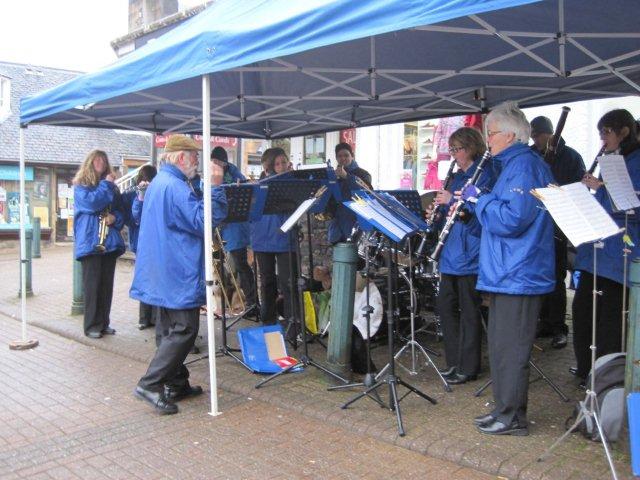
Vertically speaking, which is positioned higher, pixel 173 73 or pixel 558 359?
pixel 173 73

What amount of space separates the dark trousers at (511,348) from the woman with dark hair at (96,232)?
4.29 metres

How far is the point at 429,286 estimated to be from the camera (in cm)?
638

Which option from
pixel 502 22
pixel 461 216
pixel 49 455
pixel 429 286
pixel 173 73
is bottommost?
pixel 49 455

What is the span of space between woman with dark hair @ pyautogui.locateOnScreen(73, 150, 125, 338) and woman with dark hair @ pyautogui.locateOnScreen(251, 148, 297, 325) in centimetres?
155

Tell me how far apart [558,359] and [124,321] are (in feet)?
16.4

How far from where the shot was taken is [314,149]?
38.4 ft

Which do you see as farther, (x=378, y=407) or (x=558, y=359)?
(x=558, y=359)

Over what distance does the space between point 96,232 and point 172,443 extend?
10.4ft

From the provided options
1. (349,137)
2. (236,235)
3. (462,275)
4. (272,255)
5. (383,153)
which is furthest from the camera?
(349,137)

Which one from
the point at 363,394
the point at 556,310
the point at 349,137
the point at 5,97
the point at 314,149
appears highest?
the point at 5,97

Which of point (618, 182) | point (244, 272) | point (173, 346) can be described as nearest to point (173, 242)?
point (173, 346)

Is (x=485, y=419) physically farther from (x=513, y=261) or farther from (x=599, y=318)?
(x=599, y=318)

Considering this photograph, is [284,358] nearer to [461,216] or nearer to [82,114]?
[461,216]

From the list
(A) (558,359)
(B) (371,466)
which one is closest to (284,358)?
(B) (371,466)
